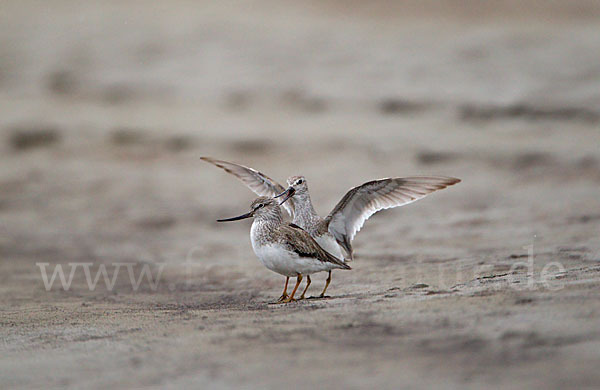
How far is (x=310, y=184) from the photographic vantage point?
37.8ft

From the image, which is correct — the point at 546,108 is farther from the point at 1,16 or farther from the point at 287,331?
the point at 1,16

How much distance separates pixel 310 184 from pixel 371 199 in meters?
4.28

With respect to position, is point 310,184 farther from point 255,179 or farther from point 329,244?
point 329,244

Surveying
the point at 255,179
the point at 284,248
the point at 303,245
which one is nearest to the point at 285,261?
the point at 284,248

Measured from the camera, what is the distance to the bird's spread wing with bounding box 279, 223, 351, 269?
6234mm

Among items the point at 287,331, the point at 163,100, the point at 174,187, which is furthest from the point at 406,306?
the point at 163,100

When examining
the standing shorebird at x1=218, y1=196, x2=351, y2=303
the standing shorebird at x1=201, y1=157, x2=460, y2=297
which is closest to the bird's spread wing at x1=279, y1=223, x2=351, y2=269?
the standing shorebird at x1=218, y1=196, x2=351, y2=303

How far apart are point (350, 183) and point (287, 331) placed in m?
6.61

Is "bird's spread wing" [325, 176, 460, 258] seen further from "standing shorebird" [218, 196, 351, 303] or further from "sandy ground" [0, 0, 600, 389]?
"standing shorebird" [218, 196, 351, 303]

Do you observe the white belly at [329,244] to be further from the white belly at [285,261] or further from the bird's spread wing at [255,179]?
the bird's spread wing at [255,179]

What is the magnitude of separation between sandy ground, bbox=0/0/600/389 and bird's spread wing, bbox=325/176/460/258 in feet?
1.86

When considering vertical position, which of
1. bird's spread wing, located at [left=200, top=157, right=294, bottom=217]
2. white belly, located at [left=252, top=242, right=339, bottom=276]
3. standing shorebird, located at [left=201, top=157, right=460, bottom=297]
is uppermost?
bird's spread wing, located at [left=200, top=157, right=294, bottom=217]

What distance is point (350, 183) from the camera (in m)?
11.4

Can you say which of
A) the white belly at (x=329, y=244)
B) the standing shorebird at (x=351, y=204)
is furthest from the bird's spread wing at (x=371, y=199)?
the white belly at (x=329, y=244)
